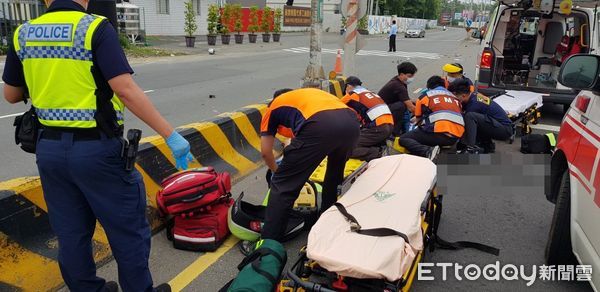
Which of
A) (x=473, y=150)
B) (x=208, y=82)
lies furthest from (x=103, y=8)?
(x=208, y=82)

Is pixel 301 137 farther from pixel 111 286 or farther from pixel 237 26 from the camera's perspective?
pixel 237 26

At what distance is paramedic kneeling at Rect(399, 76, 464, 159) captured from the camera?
227 inches

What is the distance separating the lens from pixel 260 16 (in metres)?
30.3

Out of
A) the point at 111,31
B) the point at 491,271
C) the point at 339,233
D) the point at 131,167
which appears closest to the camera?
the point at 111,31

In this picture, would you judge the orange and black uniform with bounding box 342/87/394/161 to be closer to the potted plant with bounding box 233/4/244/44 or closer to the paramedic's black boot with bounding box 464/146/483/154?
the paramedic's black boot with bounding box 464/146/483/154

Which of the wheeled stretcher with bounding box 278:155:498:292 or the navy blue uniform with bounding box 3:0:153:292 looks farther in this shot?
the wheeled stretcher with bounding box 278:155:498:292

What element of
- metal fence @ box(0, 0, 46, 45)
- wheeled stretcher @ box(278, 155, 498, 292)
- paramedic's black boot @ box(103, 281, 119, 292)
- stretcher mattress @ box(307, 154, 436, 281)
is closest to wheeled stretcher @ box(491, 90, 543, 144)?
stretcher mattress @ box(307, 154, 436, 281)

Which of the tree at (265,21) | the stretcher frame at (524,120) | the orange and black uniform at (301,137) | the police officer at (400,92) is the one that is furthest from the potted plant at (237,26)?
the orange and black uniform at (301,137)

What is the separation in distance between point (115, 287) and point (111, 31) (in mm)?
1604

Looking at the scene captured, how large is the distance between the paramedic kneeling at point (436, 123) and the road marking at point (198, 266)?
290 cm

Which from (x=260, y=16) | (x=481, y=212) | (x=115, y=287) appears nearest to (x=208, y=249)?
(x=115, y=287)

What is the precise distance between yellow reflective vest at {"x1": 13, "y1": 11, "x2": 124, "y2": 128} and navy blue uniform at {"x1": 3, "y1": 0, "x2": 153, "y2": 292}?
1.9 inches

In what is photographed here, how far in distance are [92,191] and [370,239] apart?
1.53 metres

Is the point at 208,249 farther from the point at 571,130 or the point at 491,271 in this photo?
the point at 571,130
